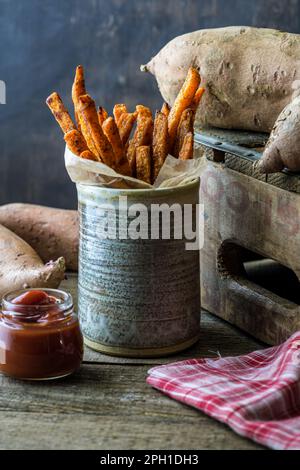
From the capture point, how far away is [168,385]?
4.27 feet

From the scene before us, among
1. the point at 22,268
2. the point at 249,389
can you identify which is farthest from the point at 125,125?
the point at 249,389

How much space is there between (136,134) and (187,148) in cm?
9

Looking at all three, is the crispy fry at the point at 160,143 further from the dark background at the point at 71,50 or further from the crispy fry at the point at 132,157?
the dark background at the point at 71,50

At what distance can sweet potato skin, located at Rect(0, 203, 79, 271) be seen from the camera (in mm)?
1924

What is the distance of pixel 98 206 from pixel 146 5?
3.13 feet

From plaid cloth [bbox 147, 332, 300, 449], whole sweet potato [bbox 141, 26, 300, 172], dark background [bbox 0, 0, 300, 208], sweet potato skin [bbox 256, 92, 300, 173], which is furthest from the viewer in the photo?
dark background [bbox 0, 0, 300, 208]

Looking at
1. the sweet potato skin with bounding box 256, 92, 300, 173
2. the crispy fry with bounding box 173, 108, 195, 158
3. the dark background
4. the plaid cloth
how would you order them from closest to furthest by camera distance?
the plaid cloth < the sweet potato skin with bounding box 256, 92, 300, 173 < the crispy fry with bounding box 173, 108, 195, 158 < the dark background

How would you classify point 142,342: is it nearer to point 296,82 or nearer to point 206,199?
point 206,199

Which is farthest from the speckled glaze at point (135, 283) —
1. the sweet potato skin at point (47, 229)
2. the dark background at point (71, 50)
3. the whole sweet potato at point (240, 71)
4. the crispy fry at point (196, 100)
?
the dark background at point (71, 50)

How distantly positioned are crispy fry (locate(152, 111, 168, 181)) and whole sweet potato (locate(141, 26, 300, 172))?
235mm

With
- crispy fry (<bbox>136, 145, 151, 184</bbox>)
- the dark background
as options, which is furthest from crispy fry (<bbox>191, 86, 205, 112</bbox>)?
the dark background

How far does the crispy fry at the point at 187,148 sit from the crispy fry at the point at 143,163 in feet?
0.17

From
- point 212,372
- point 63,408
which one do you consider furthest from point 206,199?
point 63,408

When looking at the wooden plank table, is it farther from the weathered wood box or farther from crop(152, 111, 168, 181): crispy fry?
crop(152, 111, 168, 181): crispy fry
